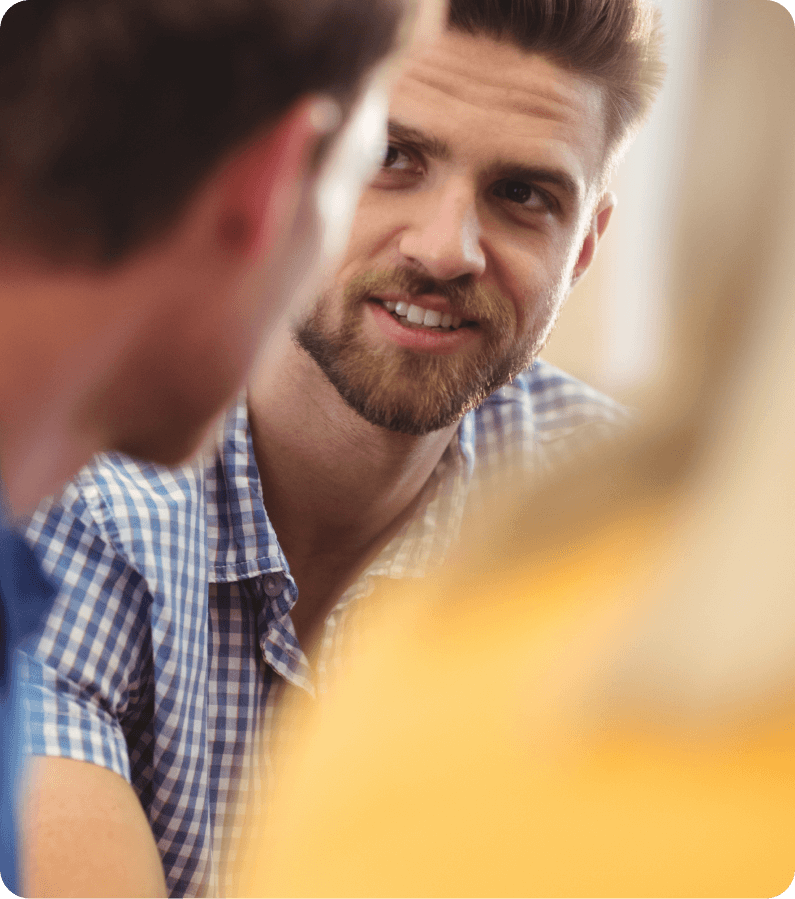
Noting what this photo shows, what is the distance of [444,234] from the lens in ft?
1.90

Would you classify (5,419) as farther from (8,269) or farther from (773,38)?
(773,38)

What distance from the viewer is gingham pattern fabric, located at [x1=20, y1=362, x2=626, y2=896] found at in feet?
1.91

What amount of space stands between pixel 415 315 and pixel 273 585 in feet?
0.72

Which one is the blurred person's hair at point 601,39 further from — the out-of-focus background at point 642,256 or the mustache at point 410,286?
the mustache at point 410,286

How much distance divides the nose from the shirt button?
0.24m

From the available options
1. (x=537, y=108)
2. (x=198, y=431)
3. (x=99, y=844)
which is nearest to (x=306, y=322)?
(x=198, y=431)

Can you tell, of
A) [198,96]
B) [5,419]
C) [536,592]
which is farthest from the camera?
[536,592]

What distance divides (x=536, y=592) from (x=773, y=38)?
454 mm

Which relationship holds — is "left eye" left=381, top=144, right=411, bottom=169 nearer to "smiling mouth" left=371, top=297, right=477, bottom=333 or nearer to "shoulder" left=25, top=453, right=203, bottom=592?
"smiling mouth" left=371, top=297, right=477, bottom=333

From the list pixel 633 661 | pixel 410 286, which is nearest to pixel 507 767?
pixel 633 661

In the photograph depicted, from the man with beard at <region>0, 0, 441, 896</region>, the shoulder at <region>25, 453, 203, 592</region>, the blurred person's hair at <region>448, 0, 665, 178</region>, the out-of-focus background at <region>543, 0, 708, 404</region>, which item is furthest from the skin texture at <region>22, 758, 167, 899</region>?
the blurred person's hair at <region>448, 0, 665, 178</region>

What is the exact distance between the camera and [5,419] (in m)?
0.54

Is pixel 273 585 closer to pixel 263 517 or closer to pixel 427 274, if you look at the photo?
pixel 263 517

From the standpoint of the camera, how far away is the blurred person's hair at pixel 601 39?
0.56 m
